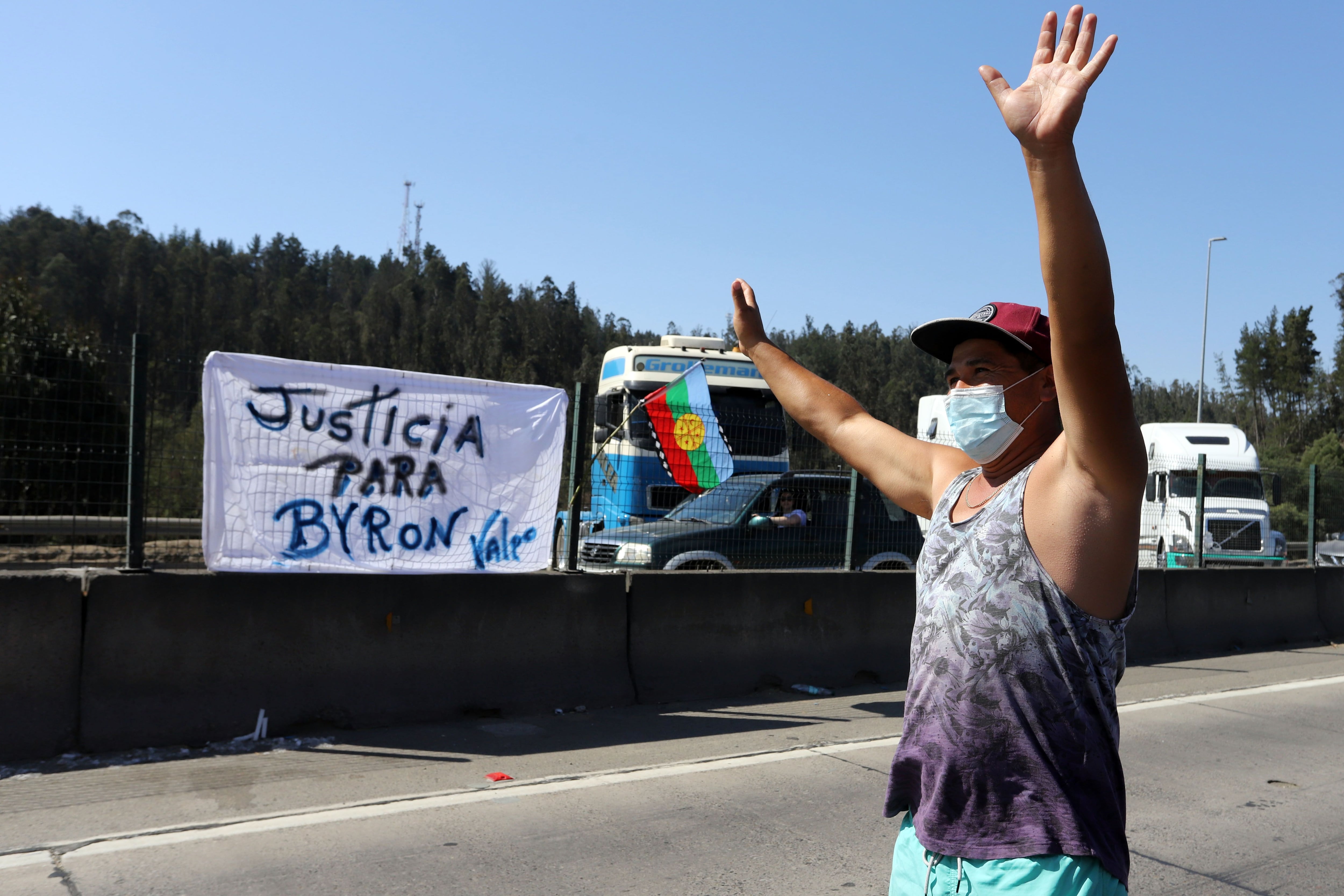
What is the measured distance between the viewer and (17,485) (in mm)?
6531

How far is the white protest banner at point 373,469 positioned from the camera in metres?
6.90

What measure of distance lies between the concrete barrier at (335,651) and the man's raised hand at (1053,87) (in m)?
6.11

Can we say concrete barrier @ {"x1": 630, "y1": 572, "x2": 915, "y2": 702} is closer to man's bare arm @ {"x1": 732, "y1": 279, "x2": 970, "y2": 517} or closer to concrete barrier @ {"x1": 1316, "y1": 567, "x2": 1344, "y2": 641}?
man's bare arm @ {"x1": 732, "y1": 279, "x2": 970, "y2": 517}

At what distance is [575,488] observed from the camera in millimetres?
A: 8406

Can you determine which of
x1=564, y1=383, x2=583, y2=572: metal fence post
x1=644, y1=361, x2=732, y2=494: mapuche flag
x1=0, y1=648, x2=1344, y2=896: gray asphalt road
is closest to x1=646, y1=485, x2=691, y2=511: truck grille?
x1=644, y1=361, x2=732, y2=494: mapuche flag

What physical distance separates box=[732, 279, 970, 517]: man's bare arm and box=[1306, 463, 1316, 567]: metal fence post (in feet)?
47.8

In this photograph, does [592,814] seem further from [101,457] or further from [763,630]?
[101,457]

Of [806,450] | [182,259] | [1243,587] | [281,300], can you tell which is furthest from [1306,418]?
[182,259]

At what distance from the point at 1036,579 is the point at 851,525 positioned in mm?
8381

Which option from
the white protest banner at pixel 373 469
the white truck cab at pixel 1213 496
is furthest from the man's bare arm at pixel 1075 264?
the white truck cab at pixel 1213 496

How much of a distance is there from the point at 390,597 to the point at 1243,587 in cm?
1086

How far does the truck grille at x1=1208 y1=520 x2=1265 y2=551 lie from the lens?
18.5 m

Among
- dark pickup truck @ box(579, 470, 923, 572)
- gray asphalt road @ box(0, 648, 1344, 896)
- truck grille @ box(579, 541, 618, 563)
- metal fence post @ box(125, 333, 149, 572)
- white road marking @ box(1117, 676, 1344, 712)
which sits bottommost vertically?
white road marking @ box(1117, 676, 1344, 712)

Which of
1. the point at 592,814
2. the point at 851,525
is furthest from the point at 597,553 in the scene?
the point at 592,814
